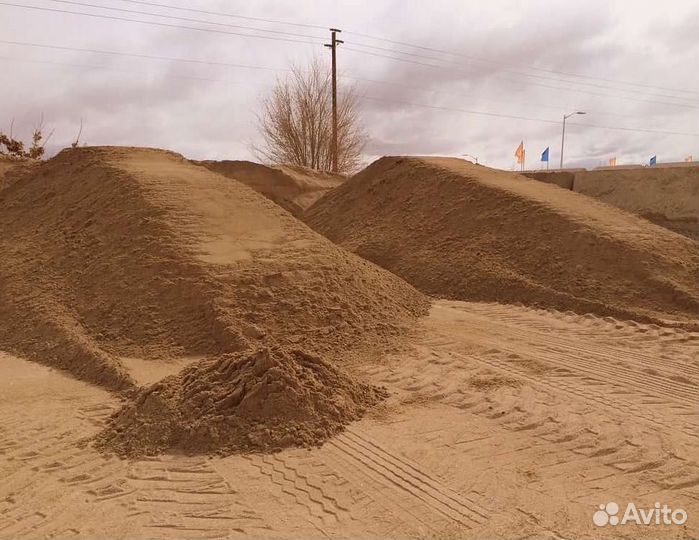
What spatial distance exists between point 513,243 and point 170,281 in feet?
17.9

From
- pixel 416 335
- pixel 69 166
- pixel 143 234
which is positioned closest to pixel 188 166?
pixel 69 166

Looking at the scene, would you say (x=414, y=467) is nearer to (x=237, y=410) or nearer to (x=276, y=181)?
(x=237, y=410)

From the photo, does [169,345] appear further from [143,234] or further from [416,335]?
[416,335]

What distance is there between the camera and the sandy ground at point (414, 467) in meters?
2.82

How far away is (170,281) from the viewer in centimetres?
612

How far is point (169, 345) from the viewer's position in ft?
18.0

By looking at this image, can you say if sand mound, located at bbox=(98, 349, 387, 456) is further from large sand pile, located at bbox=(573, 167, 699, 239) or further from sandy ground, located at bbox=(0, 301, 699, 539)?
large sand pile, located at bbox=(573, 167, 699, 239)

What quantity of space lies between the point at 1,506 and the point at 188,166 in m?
7.17

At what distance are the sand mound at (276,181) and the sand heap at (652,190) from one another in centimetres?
704

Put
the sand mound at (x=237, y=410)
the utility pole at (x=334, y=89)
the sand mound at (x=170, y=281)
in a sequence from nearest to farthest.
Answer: the sand mound at (x=237, y=410) → the sand mound at (x=170, y=281) → the utility pole at (x=334, y=89)

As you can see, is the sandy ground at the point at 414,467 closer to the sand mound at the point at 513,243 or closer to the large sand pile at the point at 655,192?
the sand mound at the point at 513,243

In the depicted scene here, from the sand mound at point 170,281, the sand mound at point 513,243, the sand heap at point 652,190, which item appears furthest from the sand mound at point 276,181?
the sand mound at point 170,281

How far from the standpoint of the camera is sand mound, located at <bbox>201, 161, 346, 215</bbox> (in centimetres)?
1600

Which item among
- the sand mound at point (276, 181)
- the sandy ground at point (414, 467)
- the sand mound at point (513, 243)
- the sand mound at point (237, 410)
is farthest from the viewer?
the sand mound at point (276, 181)
